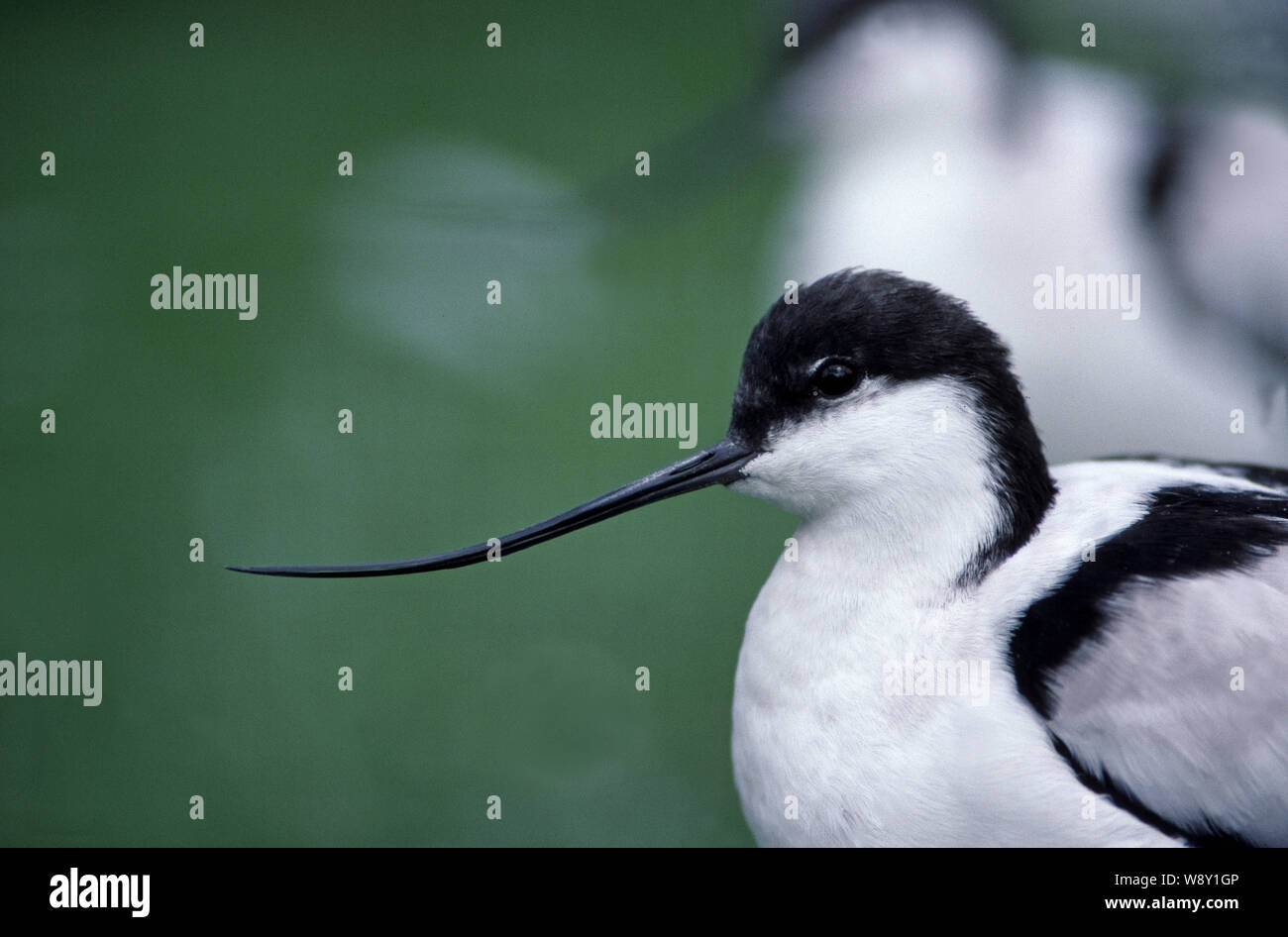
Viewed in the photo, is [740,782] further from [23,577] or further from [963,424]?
[23,577]

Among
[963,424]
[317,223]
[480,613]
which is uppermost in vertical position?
[317,223]

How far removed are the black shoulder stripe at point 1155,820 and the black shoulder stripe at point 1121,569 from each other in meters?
0.06

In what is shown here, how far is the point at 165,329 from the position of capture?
1.71 metres

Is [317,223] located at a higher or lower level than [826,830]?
higher

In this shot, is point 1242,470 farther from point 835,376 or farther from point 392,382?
point 392,382

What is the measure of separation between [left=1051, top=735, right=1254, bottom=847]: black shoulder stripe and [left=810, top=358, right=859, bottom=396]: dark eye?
0.33 m

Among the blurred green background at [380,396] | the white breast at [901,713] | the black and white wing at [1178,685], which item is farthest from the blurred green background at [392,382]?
the black and white wing at [1178,685]

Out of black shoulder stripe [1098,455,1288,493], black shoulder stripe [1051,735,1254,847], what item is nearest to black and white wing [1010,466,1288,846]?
black shoulder stripe [1051,735,1254,847]

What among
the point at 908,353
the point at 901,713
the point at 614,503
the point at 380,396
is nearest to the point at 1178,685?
the point at 901,713

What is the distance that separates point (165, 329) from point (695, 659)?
36.0 inches

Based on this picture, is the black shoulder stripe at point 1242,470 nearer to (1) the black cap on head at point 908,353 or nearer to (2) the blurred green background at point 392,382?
(1) the black cap on head at point 908,353
